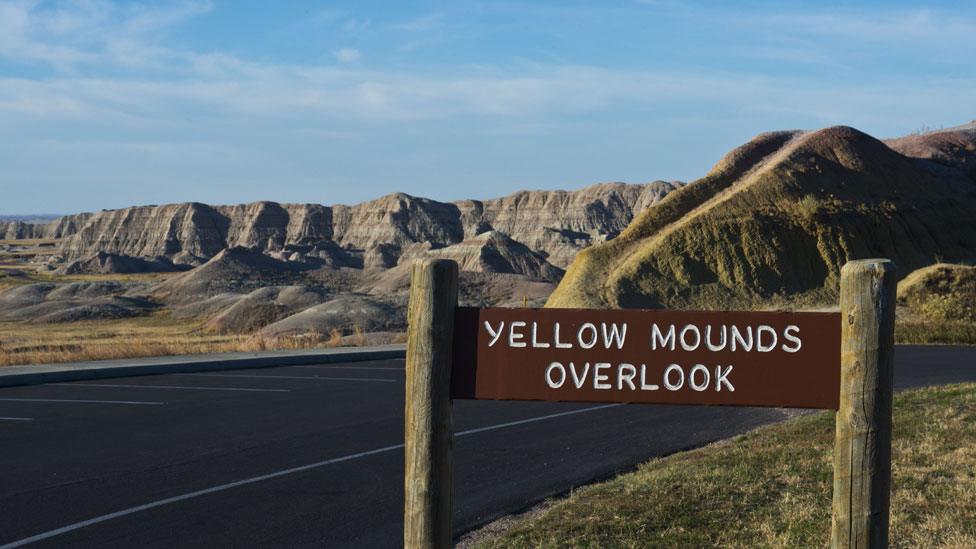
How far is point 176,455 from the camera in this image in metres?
11.0

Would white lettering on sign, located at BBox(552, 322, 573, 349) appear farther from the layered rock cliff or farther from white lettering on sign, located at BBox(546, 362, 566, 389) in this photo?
the layered rock cliff

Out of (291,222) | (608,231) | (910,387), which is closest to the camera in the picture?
(910,387)

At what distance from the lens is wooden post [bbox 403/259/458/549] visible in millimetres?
4590

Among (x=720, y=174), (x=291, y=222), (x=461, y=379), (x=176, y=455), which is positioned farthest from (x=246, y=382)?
(x=291, y=222)

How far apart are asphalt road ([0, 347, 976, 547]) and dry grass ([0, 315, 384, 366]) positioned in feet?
19.0

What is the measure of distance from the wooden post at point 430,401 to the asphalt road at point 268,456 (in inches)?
121

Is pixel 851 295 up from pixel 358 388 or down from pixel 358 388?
up

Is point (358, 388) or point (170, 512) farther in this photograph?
point (358, 388)

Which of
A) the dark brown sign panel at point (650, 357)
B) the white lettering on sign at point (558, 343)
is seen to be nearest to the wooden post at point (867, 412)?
the dark brown sign panel at point (650, 357)

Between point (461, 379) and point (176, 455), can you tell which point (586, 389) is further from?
point (176, 455)

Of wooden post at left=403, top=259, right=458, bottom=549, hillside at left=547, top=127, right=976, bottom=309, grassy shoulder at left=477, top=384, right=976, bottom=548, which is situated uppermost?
hillside at left=547, top=127, right=976, bottom=309

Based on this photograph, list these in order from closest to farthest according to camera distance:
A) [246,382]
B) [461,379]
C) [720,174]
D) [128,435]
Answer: [461,379]
[128,435]
[246,382]
[720,174]

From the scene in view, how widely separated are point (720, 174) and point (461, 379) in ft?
152

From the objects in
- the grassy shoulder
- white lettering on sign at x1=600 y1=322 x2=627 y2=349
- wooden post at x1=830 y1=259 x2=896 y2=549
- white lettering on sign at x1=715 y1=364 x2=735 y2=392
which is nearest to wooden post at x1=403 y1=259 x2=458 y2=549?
white lettering on sign at x1=600 y1=322 x2=627 y2=349
